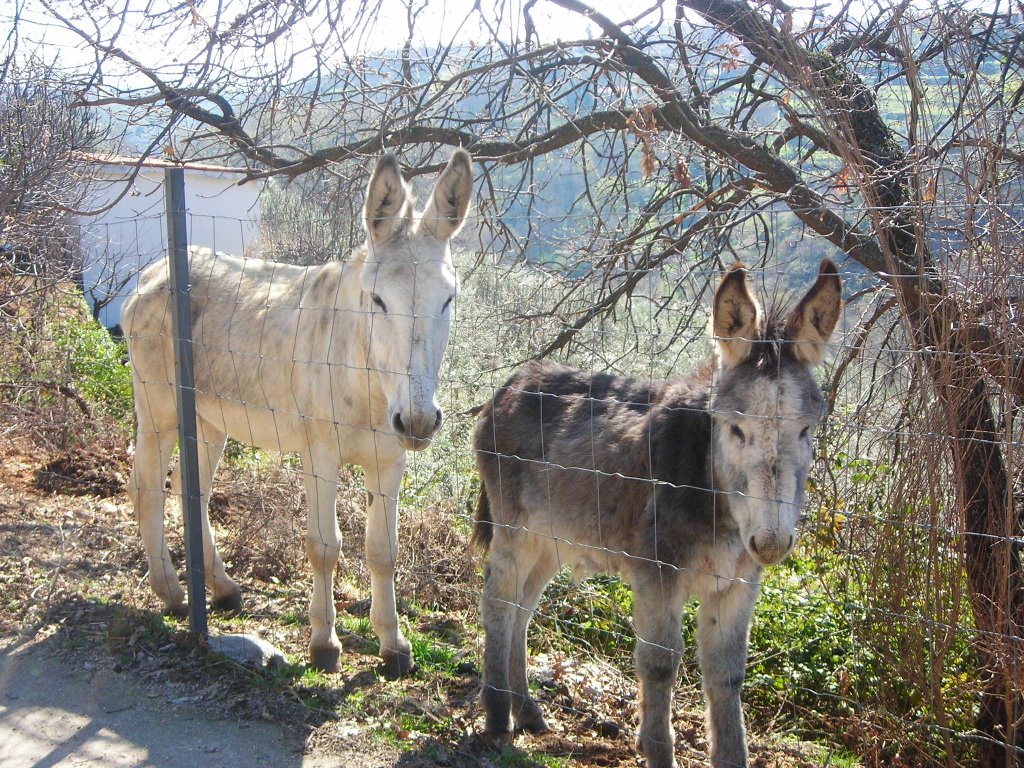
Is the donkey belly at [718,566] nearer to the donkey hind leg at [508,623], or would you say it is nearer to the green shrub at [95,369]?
the donkey hind leg at [508,623]

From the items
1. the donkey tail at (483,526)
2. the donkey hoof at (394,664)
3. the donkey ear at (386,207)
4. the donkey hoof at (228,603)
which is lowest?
the donkey hoof at (394,664)

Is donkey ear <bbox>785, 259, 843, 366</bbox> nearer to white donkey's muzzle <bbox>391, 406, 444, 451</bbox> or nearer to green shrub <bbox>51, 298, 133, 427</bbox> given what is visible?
white donkey's muzzle <bbox>391, 406, 444, 451</bbox>

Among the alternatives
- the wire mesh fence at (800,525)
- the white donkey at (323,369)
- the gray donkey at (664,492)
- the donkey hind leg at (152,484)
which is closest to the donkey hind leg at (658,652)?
the gray donkey at (664,492)

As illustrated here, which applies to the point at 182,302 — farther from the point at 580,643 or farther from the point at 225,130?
the point at 580,643

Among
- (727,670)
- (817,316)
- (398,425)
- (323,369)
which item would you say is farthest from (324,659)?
(817,316)

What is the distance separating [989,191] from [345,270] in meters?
3.22

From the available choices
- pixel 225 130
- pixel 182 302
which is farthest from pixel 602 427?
pixel 225 130

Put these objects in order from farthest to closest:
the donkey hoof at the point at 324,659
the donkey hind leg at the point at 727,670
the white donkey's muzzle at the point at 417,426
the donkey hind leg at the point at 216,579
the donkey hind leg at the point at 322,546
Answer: the donkey hind leg at the point at 216,579 → the donkey hoof at the point at 324,659 → the donkey hind leg at the point at 322,546 → the white donkey's muzzle at the point at 417,426 → the donkey hind leg at the point at 727,670

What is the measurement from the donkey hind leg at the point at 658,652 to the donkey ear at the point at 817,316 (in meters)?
1.10

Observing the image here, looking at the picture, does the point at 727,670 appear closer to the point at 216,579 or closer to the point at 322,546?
the point at 322,546

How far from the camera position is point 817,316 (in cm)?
367

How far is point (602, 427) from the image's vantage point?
4.44 metres

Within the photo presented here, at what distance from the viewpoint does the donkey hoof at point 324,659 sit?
5.17 m

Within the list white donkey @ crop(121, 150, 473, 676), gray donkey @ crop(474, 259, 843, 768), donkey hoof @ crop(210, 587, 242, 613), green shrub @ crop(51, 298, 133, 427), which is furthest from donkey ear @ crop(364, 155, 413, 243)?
green shrub @ crop(51, 298, 133, 427)
